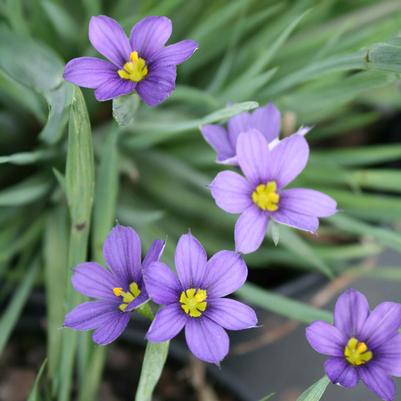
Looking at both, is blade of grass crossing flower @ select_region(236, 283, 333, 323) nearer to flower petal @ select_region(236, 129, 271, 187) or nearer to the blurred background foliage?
the blurred background foliage

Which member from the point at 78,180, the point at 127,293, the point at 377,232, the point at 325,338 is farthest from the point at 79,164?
the point at 377,232

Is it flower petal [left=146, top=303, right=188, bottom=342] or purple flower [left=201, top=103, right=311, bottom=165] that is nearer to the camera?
flower petal [left=146, top=303, right=188, bottom=342]

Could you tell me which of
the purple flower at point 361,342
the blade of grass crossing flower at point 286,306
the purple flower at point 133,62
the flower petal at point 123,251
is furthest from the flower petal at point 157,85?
the blade of grass crossing flower at point 286,306

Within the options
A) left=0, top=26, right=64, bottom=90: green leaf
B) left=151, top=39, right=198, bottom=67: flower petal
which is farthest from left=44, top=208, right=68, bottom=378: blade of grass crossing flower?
left=151, top=39, right=198, bottom=67: flower petal

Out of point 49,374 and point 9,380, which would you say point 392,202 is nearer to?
point 49,374

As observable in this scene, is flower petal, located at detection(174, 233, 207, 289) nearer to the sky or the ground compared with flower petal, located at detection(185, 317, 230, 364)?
nearer to the sky

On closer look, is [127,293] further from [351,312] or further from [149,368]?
[351,312]

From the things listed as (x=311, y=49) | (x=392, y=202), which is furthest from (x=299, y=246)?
(x=311, y=49)
